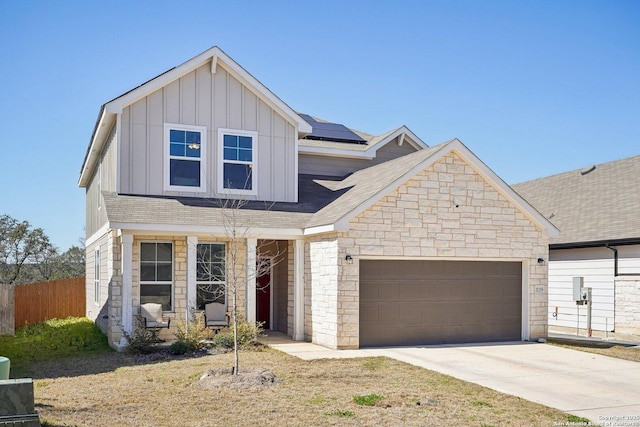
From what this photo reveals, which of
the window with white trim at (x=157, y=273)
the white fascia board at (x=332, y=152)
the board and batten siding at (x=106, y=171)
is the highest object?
the white fascia board at (x=332, y=152)

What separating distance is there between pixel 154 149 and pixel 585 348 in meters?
11.8

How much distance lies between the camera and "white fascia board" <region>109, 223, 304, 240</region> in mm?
13922

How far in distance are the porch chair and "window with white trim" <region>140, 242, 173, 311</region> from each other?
92cm

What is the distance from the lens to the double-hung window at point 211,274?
1551 centimetres

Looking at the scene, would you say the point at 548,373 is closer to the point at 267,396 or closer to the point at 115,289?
the point at 267,396

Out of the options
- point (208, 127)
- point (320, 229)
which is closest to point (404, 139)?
point (208, 127)

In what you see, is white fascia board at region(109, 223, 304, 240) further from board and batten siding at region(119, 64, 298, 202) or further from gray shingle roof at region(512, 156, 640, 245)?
gray shingle roof at region(512, 156, 640, 245)

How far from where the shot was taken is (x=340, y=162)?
20297mm

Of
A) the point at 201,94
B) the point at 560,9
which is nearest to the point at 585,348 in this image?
the point at 560,9

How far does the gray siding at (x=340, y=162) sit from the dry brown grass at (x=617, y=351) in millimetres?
8560

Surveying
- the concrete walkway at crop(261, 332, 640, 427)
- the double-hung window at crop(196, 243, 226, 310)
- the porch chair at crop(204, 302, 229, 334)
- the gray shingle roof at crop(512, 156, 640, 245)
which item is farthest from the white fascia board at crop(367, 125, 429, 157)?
the porch chair at crop(204, 302, 229, 334)

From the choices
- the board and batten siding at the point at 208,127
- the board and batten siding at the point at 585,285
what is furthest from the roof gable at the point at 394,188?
the board and batten siding at the point at 585,285

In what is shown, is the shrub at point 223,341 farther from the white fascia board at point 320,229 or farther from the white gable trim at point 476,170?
the white gable trim at point 476,170

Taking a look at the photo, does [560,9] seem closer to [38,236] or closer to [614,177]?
[614,177]
